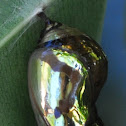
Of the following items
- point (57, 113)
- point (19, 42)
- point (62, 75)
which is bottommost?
point (57, 113)

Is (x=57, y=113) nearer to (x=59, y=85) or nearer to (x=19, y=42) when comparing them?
(x=59, y=85)

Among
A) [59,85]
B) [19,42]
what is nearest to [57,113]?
[59,85]

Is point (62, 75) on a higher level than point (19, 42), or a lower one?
lower

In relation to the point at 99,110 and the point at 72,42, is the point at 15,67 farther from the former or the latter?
the point at 99,110

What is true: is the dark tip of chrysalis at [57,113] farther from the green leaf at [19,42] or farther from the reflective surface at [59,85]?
the green leaf at [19,42]

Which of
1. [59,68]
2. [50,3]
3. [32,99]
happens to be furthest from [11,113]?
[50,3]
